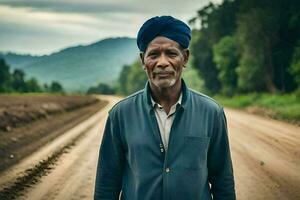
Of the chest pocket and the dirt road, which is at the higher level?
the chest pocket

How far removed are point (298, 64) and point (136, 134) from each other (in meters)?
30.1

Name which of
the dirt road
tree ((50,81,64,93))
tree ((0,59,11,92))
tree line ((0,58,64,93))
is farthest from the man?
tree ((50,81,64,93))

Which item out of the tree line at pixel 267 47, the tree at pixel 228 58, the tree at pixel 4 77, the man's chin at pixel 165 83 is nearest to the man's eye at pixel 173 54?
the man's chin at pixel 165 83

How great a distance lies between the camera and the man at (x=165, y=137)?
281cm

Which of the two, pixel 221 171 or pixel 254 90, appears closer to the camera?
pixel 221 171

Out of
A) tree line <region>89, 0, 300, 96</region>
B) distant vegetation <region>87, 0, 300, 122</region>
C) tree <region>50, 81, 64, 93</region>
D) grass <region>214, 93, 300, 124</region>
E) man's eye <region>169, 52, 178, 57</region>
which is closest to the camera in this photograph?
man's eye <region>169, 52, 178, 57</region>

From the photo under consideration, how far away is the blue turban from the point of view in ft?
9.34

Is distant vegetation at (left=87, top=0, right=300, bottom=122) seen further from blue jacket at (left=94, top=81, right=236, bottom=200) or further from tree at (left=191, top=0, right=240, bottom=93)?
blue jacket at (left=94, top=81, right=236, bottom=200)

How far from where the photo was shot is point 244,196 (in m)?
8.24

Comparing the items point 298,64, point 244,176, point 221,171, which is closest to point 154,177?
point 221,171

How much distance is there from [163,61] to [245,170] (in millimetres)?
8017

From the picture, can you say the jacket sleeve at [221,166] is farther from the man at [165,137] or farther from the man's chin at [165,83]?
the man's chin at [165,83]

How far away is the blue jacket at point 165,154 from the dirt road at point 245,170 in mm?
5279

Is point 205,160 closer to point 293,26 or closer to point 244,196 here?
point 244,196
